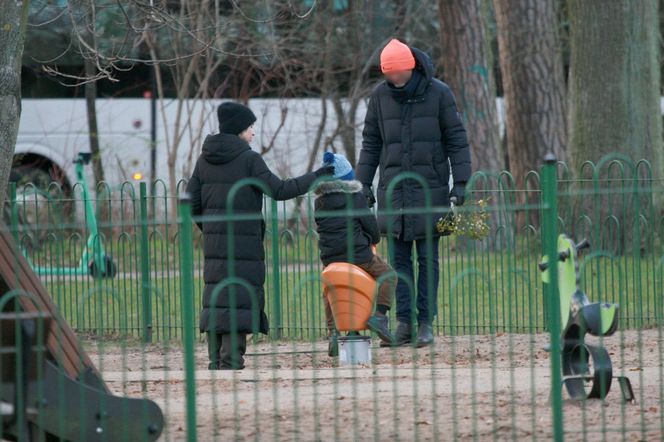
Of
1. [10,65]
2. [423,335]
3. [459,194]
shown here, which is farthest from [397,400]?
[10,65]

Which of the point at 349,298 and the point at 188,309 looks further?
the point at 349,298

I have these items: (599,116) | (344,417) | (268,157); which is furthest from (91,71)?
(344,417)

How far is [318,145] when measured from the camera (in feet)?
56.3

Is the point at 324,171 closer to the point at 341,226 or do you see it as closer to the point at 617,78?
the point at 341,226

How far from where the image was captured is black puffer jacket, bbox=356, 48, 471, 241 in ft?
27.2

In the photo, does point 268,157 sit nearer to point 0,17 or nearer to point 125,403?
point 0,17

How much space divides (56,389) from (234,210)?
8.34 ft

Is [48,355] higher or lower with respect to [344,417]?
higher

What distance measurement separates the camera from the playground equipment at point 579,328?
591cm

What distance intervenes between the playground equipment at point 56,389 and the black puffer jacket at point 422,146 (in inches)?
123

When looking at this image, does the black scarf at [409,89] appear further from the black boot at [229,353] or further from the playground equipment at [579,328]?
the playground equipment at [579,328]

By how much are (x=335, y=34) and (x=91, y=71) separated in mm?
3597

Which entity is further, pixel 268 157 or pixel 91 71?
pixel 268 157

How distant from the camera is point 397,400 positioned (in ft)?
21.2
